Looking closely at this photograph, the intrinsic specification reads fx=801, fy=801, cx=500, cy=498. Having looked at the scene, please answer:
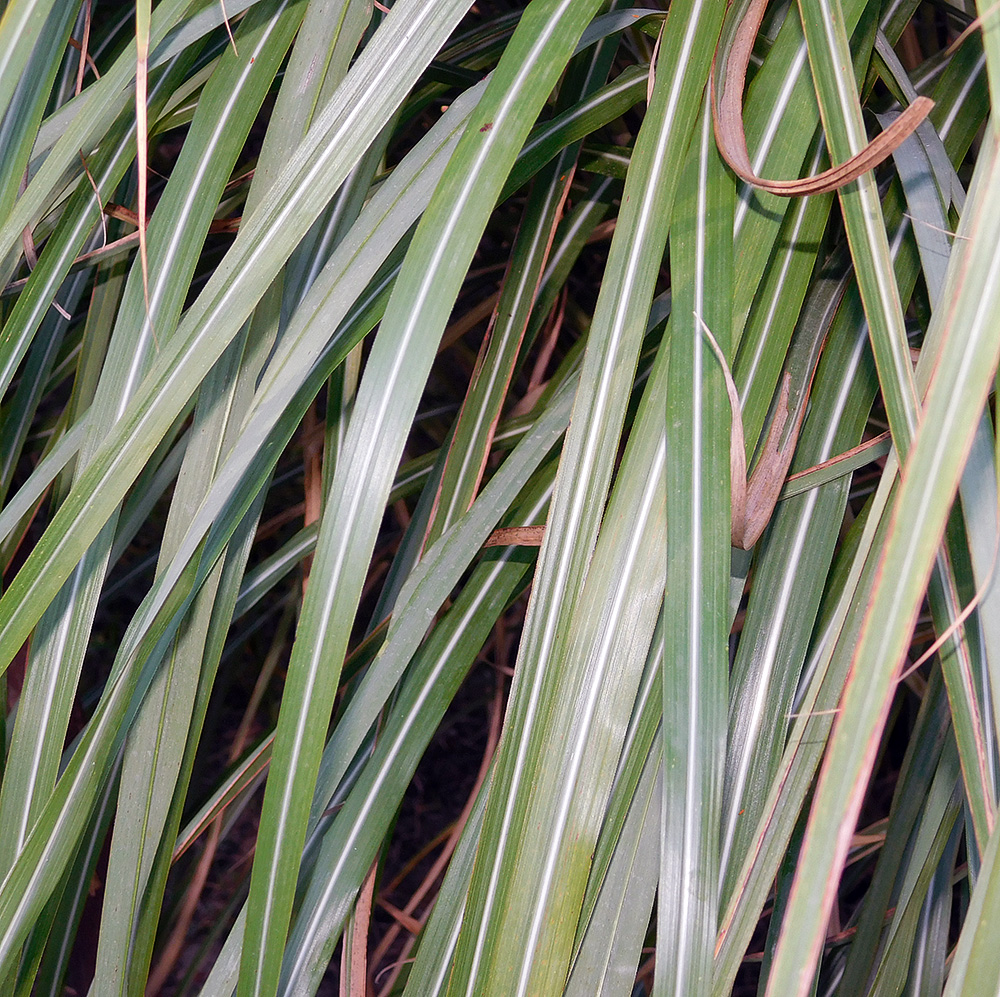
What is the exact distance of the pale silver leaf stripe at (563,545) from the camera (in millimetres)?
271

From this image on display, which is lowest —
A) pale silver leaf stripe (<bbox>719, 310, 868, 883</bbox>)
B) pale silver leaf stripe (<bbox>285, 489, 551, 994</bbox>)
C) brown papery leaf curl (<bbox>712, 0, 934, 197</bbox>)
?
pale silver leaf stripe (<bbox>285, 489, 551, 994</bbox>)

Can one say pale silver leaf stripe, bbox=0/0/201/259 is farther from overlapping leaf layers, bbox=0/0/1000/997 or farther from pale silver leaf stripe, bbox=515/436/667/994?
pale silver leaf stripe, bbox=515/436/667/994

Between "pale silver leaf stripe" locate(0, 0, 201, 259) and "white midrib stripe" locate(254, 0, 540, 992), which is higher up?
"pale silver leaf stripe" locate(0, 0, 201, 259)

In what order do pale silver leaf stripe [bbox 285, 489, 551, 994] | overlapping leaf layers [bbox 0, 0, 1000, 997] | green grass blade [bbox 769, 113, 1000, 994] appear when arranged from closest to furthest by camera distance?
1. green grass blade [bbox 769, 113, 1000, 994]
2. overlapping leaf layers [bbox 0, 0, 1000, 997]
3. pale silver leaf stripe [bbox 285, 489, 551, 994]

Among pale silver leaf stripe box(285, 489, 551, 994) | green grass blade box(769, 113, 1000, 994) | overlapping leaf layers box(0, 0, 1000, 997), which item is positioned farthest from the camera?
pale silver leaf stripe box(285, 489, 551, 994)

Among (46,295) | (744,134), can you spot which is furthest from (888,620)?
(46,295)

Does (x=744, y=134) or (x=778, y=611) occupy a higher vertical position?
(x=744, y=134)

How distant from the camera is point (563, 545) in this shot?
0.28 metres

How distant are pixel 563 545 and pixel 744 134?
17 centimetres

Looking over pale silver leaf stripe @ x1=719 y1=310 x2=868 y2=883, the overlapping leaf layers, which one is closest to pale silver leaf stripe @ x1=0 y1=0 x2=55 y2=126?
the overlapping leaf layers

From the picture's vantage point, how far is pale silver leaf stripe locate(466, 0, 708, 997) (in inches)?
10.6

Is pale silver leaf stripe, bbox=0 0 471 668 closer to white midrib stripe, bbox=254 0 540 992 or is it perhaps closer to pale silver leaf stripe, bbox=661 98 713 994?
white midrib stripe, bbox=254 0 540 992

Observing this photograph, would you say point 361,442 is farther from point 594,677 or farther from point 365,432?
point 594,677

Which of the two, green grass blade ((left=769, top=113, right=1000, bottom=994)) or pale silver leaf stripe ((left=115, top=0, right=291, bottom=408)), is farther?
pale silver leaf stripe ((left=115, top=0, right=291, bottom=408))
